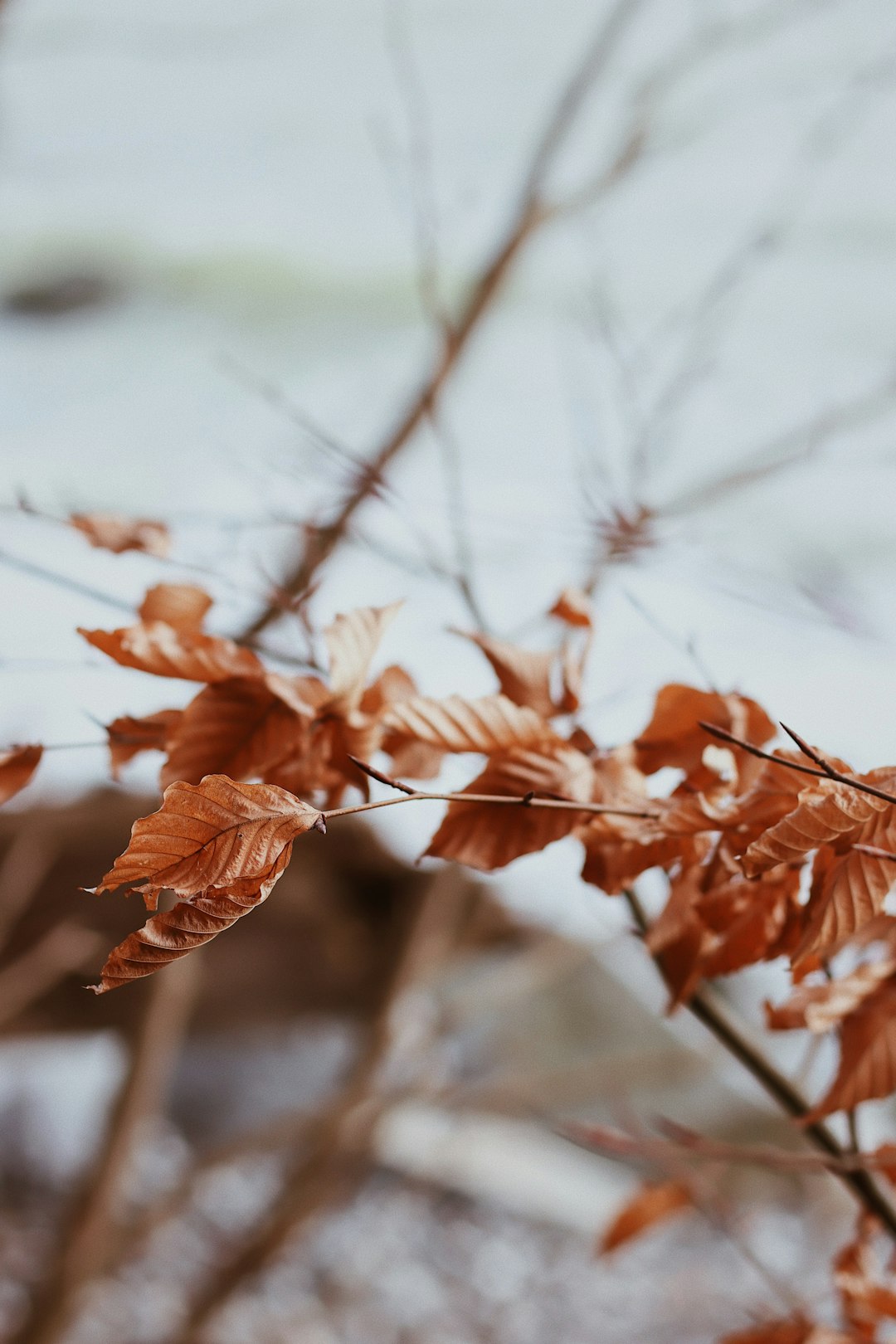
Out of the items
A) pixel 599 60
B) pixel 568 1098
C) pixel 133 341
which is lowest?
pixel 568 1098

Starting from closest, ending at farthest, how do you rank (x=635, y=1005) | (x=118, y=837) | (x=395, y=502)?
(x=395, y=502) < (x=118, y=837) < (x=635, y=1005)

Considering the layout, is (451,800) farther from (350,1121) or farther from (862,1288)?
(350,1121)

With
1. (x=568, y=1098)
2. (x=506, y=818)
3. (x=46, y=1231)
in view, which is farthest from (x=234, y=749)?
(x=46, y=1231)

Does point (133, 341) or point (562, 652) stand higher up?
point (562, 652)

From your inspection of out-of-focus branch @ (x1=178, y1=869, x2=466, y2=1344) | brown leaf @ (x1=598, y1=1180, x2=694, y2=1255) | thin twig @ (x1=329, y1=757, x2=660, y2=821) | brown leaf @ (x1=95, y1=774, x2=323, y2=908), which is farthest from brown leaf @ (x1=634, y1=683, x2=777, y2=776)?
out-of-focus branch @ (x1=178, y1=869, x2=466, y2=1344)

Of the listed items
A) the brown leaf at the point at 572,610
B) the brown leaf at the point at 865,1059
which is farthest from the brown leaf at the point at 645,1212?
the brown leaf at the point at 572,610

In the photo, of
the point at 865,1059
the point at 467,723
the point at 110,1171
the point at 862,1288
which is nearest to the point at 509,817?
the point at 467,723

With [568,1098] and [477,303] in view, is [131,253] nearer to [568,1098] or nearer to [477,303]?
[477,303]

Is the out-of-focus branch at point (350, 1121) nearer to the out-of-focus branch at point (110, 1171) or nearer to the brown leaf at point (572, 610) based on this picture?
the out-of-focus branch at point (110, 1171)
